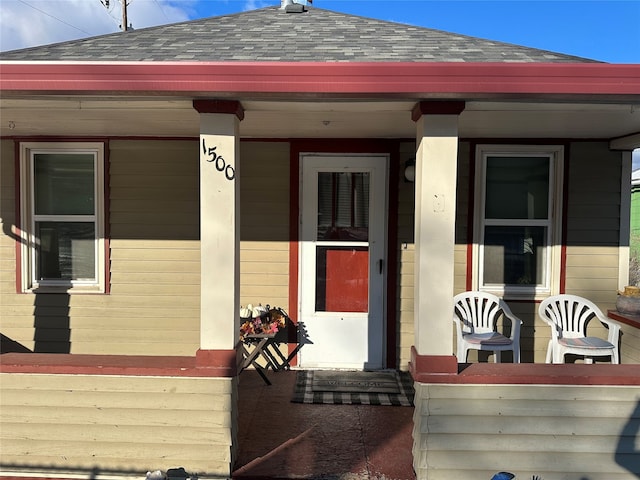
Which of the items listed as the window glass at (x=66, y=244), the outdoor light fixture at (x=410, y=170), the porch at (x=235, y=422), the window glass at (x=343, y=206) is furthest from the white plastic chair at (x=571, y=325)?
the window glass at (x=66, y=244)

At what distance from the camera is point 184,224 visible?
4.05m

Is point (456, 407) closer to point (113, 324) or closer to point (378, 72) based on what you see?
point (378, 72)

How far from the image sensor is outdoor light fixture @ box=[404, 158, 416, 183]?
3843 millimetres

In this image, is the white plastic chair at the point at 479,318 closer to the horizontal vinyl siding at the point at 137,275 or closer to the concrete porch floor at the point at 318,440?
the concrete porch floor at the point at 318,440

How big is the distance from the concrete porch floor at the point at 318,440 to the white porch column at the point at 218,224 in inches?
28.8

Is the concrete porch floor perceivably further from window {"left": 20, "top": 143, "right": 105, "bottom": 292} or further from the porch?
window {"left": 20, "top": 143, "right": 105, "bottom": 292}

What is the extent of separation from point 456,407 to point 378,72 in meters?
1.78

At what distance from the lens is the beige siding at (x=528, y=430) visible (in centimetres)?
243

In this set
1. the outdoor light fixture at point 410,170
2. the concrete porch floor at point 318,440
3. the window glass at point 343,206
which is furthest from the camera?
the window glass at point 343,206

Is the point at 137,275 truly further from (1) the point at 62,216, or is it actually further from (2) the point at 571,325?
(2) the point at 571,325

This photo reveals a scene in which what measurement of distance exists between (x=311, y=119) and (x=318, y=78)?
2.84 feet

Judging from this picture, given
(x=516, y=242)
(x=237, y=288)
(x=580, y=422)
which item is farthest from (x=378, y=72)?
(x=516, y=242)

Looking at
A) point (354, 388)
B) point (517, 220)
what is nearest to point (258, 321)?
point (354, 388)

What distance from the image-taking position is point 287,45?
2938 millimetres
